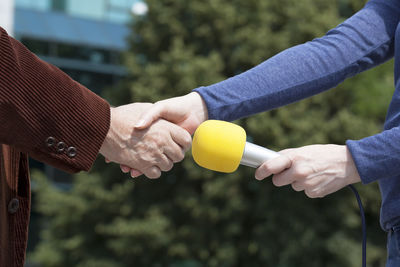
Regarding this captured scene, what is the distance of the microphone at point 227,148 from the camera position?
225cm

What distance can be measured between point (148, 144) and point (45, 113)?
71cm

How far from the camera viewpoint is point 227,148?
2252 millimetres

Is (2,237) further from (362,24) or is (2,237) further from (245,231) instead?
(245,231)

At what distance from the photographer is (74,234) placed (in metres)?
17.5

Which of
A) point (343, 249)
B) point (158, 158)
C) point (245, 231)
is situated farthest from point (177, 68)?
point (158, 158)

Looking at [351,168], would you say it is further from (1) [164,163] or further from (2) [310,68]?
(1) [164,163]

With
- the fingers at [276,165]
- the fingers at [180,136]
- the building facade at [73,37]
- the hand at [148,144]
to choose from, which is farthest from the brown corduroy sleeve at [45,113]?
the building facade at [73,37]

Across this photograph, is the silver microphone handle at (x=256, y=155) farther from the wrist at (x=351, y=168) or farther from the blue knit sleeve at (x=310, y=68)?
the blue knit sleeve at (x=310, y=68)

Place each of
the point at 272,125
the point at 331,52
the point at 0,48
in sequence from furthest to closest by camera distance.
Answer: the point at 272,125 → the point at 331,52 → the point at 0,48

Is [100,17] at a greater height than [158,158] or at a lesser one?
lesser

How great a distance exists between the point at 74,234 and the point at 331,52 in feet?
51.4

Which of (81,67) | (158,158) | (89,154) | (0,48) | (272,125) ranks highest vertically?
(0,48)

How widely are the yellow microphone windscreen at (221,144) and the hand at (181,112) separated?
439 mm

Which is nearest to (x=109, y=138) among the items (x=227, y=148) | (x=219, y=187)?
(x=227, y=148)
